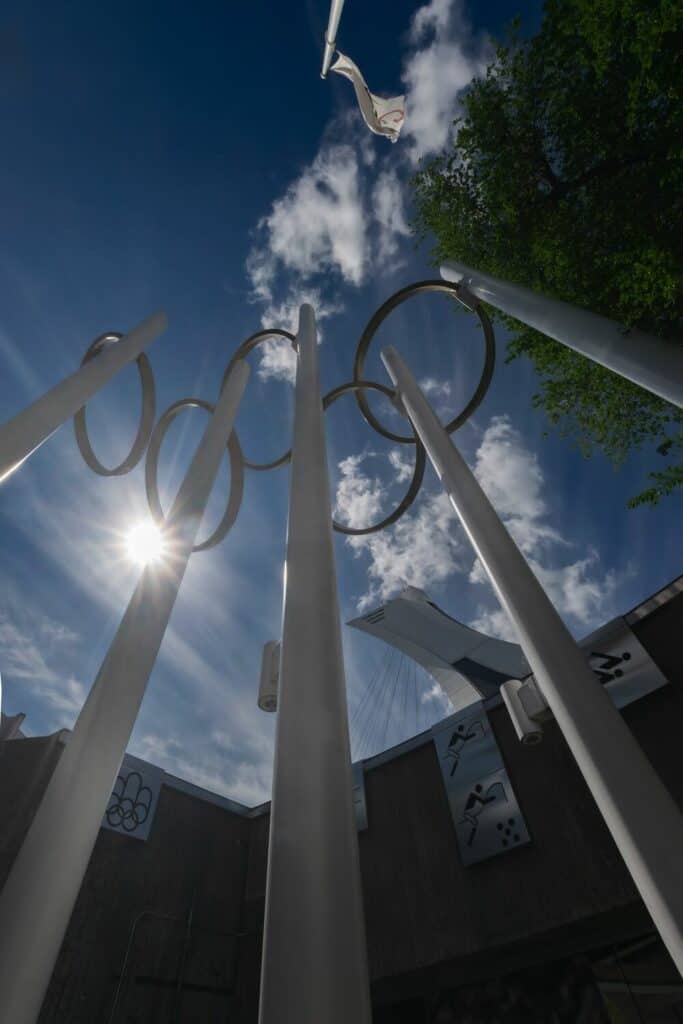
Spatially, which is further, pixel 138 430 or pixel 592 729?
pixel 138 430

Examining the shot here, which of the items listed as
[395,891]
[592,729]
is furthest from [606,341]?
[395,891]

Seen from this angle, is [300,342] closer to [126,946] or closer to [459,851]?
[459,851]

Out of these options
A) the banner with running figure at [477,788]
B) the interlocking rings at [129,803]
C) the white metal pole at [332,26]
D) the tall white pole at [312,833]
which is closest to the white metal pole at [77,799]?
the tall white pole at [312,833]

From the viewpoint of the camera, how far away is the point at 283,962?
5.62 feet

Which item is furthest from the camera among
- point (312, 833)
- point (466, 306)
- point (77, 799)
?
point (466, 306)

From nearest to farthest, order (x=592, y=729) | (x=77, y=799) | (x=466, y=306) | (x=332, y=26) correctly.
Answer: (x=77, y=799) < (x=592, y=729) < (x=332, y=26) < (x=466, y=306)

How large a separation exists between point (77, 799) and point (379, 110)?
41.5ft

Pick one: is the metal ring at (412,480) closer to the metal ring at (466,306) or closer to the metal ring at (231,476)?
the metal ring at (466,306)

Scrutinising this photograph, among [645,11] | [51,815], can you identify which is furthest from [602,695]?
[645,11]

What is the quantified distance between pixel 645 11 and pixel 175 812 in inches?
677

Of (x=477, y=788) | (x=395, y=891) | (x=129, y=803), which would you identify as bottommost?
(x=395, y=891)

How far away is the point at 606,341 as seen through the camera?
6664mm

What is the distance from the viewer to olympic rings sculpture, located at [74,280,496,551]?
9.66 metres

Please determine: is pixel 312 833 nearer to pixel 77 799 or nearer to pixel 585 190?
pixel 77 799
